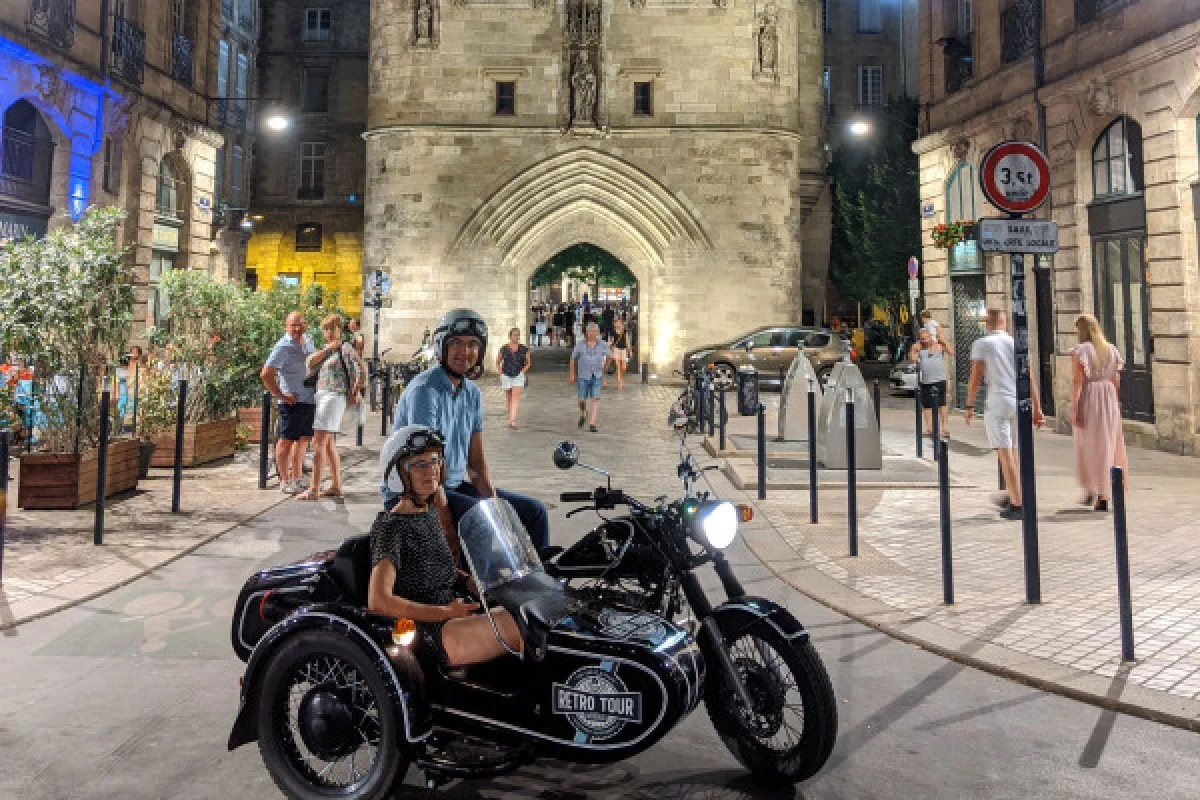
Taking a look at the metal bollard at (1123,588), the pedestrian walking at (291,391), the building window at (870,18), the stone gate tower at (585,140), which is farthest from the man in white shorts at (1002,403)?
the building window at (870,18)

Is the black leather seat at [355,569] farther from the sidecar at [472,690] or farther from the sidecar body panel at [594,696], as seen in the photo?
the sidecar body panel at [594,696]

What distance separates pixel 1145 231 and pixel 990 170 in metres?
7.98

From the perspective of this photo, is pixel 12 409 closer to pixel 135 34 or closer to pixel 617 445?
pixel 617 445

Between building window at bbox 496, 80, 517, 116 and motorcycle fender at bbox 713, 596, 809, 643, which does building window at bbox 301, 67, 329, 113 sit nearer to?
building window at bbox 496, 80, 517, 116

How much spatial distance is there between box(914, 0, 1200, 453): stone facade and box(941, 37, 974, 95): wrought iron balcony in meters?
0.03

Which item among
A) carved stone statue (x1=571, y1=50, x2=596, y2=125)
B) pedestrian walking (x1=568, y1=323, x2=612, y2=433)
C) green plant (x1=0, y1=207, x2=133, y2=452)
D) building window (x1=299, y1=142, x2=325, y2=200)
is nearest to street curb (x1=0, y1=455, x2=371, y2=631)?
green plant (x1=0, y1=207, x2=133, y2=452)

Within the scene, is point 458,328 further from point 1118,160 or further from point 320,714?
point 1118,160

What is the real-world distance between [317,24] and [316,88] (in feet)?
8.94

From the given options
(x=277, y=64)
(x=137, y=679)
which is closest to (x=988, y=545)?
(x=137, y=679)

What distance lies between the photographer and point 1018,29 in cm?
1430

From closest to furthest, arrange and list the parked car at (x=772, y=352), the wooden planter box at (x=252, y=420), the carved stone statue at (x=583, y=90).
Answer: the wooden planter box at (x=252, y=420)
the parked car at (x=772, y=352)
the carved stone statue at (x=583, y=90)

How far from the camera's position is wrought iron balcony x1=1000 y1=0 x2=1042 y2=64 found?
13.8m

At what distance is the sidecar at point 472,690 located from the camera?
2.74 meters

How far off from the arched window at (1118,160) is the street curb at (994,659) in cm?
978
